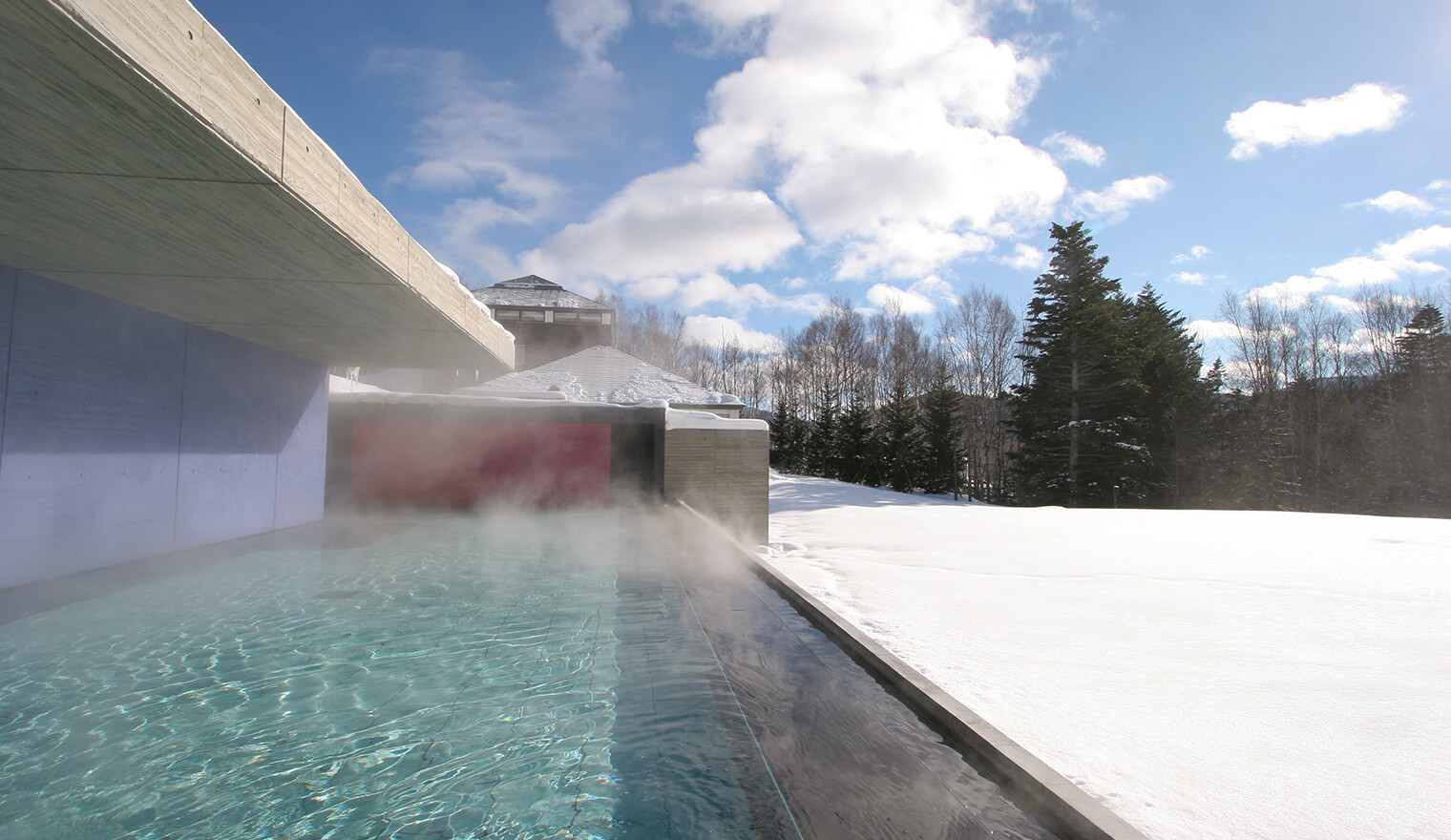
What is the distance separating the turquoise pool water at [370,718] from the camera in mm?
2129

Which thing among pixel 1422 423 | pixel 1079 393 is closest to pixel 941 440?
pixel 1079 393

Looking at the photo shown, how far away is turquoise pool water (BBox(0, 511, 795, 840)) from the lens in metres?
2.13

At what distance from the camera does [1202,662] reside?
11.5 feet

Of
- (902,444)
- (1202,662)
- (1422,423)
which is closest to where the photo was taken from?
(1202,662)

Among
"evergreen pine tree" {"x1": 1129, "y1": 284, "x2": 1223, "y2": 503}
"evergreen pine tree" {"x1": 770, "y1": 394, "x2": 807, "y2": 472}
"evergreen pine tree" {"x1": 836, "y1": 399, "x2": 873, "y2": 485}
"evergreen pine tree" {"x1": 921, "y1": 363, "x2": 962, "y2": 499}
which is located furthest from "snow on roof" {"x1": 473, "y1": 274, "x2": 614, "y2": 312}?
"evergreen pine tree" {"x1": 1129, "y1": 284, "x2": 1223, "y2": 503}

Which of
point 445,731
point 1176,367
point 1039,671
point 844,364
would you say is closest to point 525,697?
point 445,731

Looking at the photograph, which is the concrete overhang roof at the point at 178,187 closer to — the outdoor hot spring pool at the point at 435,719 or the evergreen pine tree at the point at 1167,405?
the outdoor hot spring pool at the point at 435,719

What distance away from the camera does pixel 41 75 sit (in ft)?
7.39

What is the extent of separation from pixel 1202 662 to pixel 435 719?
13.3 ft

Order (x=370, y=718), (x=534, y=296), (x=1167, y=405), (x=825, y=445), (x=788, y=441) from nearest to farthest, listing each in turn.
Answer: (x=370, y=718) < (x=1167, y=405) < (x=534, y=296) < (x=825, y=445) < (x=788, y=441)

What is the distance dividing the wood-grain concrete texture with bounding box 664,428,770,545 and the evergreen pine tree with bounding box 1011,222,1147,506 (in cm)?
1602

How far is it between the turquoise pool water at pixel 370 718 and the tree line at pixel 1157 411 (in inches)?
806

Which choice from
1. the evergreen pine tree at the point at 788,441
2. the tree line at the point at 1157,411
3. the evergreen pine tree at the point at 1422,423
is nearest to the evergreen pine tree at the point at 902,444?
the tree line at the point at 1157,411

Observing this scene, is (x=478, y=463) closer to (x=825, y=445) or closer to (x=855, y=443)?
(x=855, y=443)
